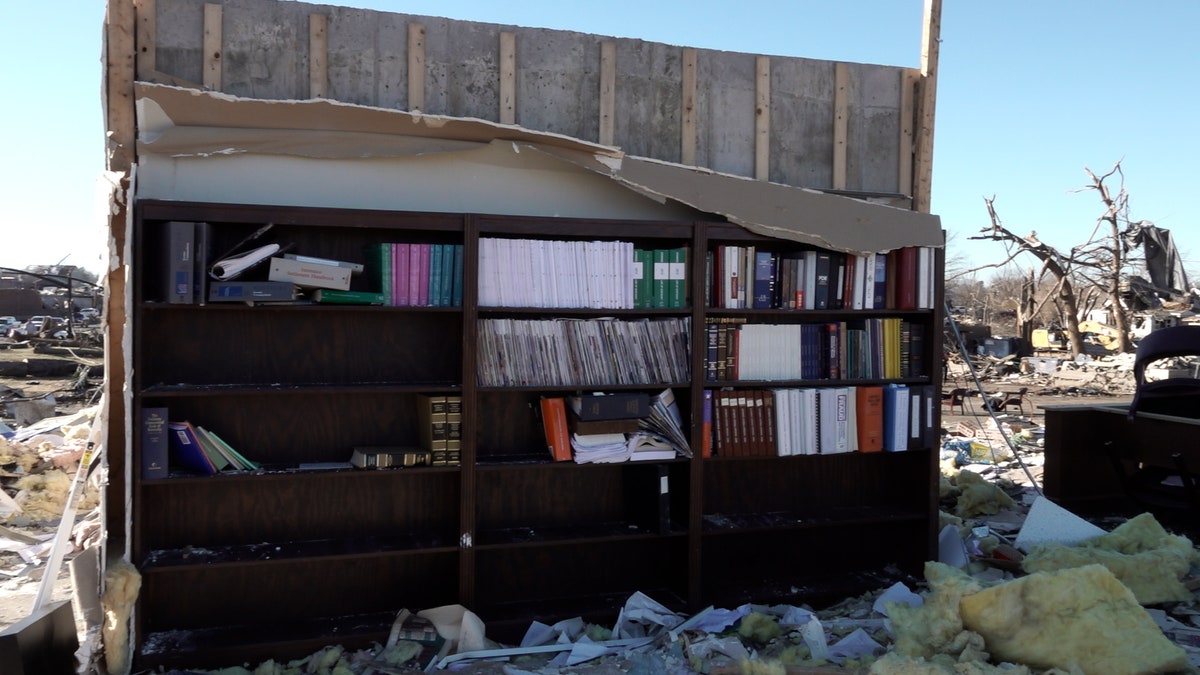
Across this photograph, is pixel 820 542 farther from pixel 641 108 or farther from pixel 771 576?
pixel 641 108

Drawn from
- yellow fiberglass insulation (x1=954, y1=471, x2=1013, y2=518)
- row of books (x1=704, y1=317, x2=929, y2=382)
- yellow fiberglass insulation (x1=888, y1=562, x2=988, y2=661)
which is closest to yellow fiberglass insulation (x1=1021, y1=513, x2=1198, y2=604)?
yellow fiberglass insulation (x1=888, y1=562, x2=988, y2=661)

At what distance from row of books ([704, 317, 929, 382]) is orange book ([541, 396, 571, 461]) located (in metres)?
0.69

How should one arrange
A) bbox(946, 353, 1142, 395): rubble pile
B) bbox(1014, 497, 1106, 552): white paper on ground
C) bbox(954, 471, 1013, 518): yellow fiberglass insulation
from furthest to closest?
bbox(946, 353, 1142, 395): rubble pile → bbox(954, 471, 1013, 518): yellow fiberglass insulation → bbox(1014, 497, 1106, 552): white paper on ground

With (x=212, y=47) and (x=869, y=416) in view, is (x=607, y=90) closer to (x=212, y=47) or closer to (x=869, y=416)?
(x=212, y=47)

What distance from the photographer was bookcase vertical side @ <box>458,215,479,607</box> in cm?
355

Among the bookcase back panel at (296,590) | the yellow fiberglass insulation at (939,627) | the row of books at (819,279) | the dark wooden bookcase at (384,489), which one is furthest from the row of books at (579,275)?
the yellow fiberglass insulation at (939,627)

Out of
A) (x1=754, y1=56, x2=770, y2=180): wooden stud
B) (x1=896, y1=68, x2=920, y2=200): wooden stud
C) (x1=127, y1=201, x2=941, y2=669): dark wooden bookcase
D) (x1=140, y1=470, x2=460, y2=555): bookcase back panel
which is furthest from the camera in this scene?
(x1=896, y1=68, x2=920, y2=200): wooden stud

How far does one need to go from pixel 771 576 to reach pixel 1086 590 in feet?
5.37

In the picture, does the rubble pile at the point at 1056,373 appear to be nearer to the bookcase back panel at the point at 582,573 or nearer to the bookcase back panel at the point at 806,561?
the bookcase back panel at the point at 806,561

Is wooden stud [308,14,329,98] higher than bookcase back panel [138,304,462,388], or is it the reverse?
wooden stud [308,14,329,98]

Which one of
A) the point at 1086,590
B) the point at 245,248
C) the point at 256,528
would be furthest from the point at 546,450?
the point at 1086,590

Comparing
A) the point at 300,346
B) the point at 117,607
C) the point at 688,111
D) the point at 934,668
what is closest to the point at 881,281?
the point at 688,111

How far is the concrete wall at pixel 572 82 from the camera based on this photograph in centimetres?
362

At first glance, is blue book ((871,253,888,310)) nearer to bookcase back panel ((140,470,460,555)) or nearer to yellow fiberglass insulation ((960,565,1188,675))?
yellow fiberglass insulation ((960,565,1188,675))
